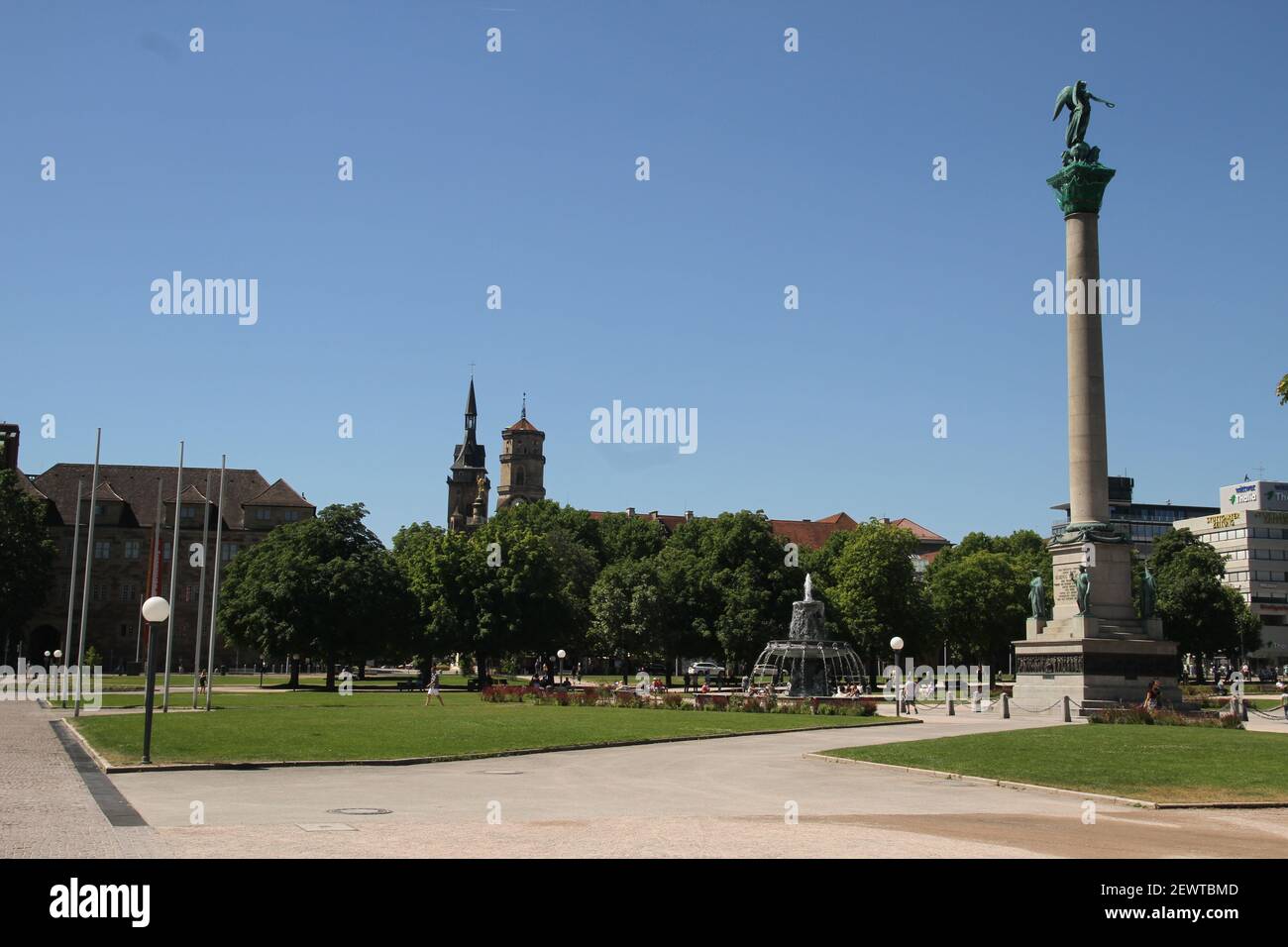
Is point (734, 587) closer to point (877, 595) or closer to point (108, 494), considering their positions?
point (877, 595)

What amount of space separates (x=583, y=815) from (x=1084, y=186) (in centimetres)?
4305

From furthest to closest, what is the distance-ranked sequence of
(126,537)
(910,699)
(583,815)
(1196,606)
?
(126,537)
(1196,606)
(910,699)
(583,815)

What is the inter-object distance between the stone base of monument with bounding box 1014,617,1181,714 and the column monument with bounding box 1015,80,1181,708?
0.13 feet

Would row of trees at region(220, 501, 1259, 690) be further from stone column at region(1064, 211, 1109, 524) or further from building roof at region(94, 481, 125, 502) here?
stone column at region(1064, 211, 1109, 524)

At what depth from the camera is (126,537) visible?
12388 cm

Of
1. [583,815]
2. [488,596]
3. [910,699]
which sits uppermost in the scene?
[488,596]

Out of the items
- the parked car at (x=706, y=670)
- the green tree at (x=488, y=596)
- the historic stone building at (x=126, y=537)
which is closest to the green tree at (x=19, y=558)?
the historic stone building at (x=126, y=537)

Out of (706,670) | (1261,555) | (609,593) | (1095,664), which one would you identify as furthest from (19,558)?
(1261,555)

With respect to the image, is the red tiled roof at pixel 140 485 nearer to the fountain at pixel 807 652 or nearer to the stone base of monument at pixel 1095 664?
the fountain at pixel 807 652

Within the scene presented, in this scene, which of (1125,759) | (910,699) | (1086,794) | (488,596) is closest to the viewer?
(1086,794)

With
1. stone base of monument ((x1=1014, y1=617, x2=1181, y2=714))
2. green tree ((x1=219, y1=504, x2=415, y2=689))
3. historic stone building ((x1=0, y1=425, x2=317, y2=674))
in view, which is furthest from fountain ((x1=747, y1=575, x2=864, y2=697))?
historic stone building ((x1=0, y1=425, x2=317, y2=674))

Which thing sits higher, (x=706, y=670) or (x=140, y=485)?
(x=140, y=485)

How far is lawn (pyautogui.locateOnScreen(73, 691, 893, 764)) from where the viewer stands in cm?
2769
